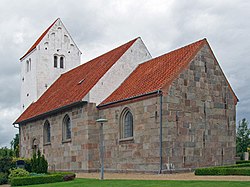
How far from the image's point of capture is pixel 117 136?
74.4 feet

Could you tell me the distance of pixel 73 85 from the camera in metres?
29.0

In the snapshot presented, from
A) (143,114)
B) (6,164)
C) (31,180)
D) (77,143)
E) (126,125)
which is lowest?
(31,180)

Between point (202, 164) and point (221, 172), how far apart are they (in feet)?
13.2

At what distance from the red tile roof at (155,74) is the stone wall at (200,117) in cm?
39

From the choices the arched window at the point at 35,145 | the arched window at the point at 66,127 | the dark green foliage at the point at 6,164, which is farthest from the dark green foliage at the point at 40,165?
the arched window at the point at 35,145

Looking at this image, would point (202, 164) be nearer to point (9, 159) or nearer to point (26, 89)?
point (9, 159)

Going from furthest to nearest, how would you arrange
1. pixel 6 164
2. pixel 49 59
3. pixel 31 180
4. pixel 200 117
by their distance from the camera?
pixel 49 59 → pixel 6 164 → pixel 200 117 → pixel 31 180

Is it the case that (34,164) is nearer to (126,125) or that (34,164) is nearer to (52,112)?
(126,125)

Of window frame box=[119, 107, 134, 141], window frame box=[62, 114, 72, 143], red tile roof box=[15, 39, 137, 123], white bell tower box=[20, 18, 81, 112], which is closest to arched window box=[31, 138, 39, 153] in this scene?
red tile roof box=[15, 39, 137, 123]

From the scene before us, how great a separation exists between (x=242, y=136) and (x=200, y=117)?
2619 cm

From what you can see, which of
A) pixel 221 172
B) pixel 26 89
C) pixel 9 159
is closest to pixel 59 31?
pixel 26 89

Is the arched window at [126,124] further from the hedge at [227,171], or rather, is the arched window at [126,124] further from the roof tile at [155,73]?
the hedge at [227,171]

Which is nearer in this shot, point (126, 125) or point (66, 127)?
point (126, 125)

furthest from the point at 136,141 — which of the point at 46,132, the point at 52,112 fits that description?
the point at 46,132
